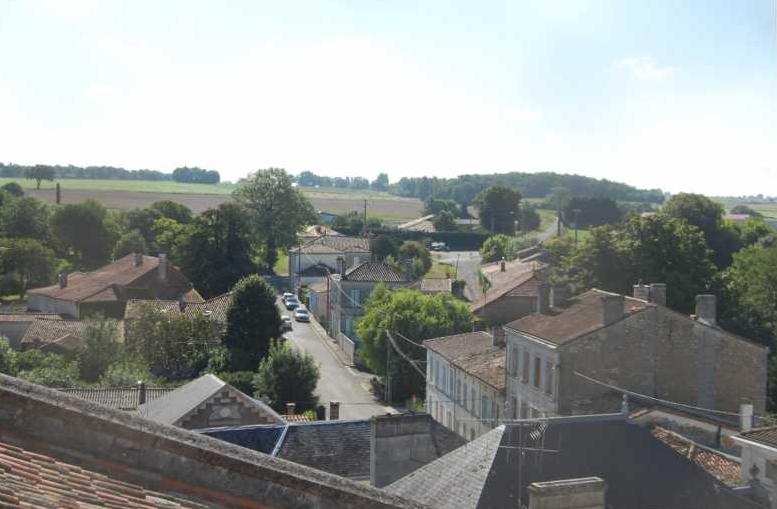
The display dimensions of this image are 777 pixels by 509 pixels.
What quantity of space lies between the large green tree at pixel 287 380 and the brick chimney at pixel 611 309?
528 inches

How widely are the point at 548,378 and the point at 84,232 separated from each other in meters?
62.0

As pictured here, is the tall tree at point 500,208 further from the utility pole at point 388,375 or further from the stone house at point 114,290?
the utility pole at point 388,375

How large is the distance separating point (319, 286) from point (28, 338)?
24.3 meters

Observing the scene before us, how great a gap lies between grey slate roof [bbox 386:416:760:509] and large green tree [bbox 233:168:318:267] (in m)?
66.5

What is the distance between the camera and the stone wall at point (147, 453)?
383cm

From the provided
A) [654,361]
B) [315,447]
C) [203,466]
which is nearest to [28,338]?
[315,447]

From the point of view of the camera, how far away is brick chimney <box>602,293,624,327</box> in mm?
25109

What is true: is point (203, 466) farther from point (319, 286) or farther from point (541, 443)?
point (319, 286)

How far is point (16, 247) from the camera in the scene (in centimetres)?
6425

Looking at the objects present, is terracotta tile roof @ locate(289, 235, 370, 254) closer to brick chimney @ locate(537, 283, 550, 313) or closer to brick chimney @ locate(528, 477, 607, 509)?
brick chimney @ locate(537, 283, 550, 313)

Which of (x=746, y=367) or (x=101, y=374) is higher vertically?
(x=746, y=367)

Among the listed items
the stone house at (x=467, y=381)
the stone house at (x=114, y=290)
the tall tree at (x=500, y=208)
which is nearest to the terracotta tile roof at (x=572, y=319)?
the stone house at (x=467, y=381)

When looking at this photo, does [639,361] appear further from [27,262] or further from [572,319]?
[27,262]

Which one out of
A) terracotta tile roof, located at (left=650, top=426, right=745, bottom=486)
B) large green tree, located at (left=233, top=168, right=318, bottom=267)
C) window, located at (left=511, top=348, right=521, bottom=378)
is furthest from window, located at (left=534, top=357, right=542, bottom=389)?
large green tree, located at (left=233, top=168, right=318, bottom=267)
